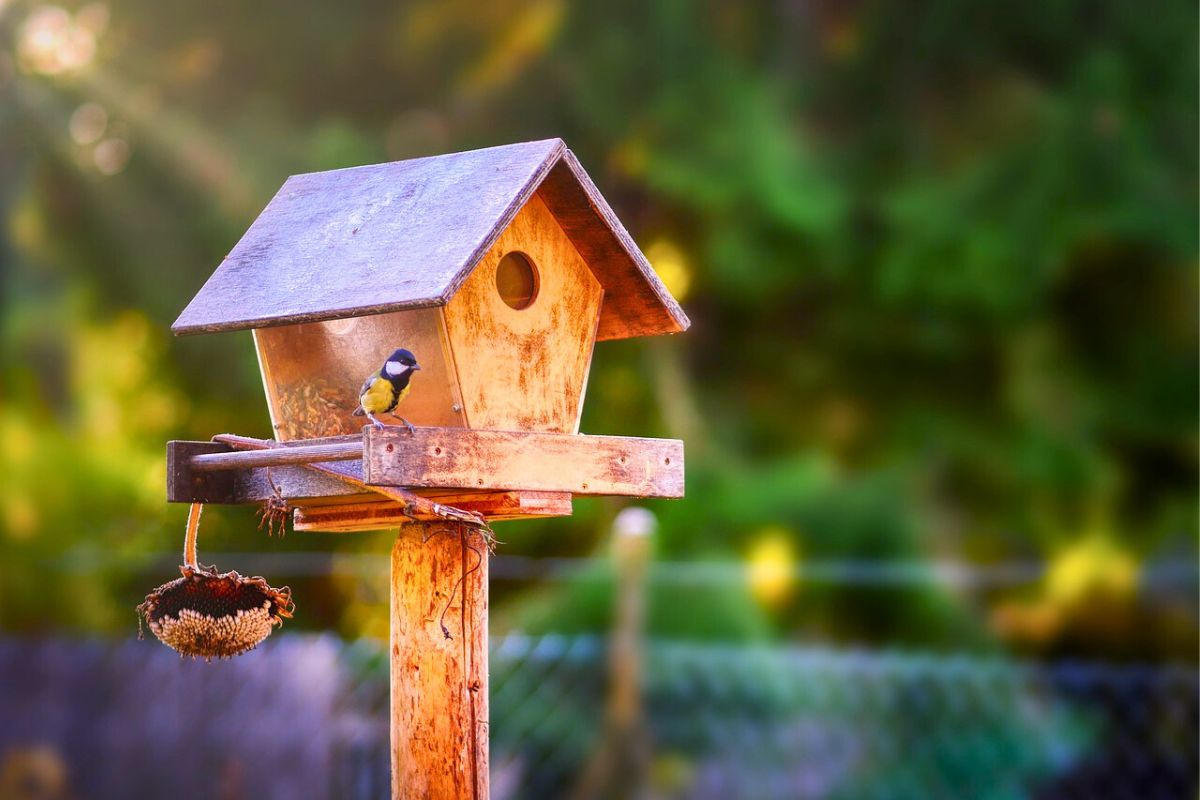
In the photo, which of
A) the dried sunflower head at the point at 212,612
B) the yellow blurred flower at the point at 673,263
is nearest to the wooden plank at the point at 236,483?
the dried sunflower head at the point at 212,612

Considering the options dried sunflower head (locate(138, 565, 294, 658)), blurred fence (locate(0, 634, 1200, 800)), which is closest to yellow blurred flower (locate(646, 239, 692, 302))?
blurred fence (locate(0, 634, 1200, 800))

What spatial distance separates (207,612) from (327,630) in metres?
4.77

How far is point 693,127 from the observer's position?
20.5 feet

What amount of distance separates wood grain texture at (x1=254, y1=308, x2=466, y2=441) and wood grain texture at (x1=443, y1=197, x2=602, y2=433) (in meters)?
0.04

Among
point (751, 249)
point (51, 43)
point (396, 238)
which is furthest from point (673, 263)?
point (396, 238)

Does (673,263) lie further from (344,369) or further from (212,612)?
(212,612)

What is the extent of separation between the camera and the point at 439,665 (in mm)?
2154

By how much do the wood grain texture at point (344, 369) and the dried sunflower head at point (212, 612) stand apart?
0.26m

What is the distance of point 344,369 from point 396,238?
26 cm

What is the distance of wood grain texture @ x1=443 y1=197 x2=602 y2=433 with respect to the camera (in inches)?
84.0

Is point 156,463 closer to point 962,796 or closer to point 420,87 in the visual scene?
point 420,87

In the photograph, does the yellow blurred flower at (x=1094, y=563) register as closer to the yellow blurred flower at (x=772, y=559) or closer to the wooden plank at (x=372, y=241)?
the yellow blurred flower at (x=772, y=559)

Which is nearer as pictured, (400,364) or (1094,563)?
(400,364)

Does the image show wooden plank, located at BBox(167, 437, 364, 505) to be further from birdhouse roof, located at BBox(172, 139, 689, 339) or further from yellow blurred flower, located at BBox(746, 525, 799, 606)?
yellow blurred flower, located at BBox(746, 525, 799, 606)
